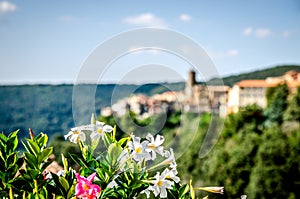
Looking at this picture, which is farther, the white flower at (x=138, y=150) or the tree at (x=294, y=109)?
the tree at (x=294, y=109)

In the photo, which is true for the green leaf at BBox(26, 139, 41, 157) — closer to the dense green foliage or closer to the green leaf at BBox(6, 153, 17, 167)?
the green leaf at BBox(6, 153, 17, 167)

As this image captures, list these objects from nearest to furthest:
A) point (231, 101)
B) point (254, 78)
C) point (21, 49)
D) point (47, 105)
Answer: point (47, 105) < point (21, 49) < point (231, 101) < point (254, 78)

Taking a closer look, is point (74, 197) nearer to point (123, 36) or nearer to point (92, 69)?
point (92, 69)

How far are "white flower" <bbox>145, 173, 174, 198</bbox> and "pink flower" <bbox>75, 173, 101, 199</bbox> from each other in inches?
5.9

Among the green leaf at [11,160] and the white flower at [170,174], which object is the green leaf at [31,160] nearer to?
the green leaf at [11,160]

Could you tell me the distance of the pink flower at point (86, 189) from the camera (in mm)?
1148

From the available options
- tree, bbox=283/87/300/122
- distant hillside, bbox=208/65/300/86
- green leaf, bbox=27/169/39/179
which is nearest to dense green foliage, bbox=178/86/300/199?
tree, bbox=283/87/300/122

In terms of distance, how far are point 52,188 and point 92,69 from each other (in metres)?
0.45

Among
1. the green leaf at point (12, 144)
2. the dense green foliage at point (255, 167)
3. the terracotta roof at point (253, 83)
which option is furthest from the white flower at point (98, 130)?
the terracotta roof at point (253, 83)

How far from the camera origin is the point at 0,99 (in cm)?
2625

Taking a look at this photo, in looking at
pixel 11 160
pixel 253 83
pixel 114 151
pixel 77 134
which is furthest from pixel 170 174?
pixel 253 83

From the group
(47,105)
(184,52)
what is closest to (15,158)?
(184,52)

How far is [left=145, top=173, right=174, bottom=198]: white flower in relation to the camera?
1.22 metres

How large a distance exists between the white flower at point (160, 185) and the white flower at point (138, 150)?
0.06 m
